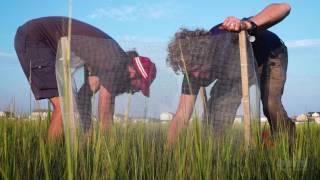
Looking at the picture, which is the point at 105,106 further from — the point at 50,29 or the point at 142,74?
the point at 50,29

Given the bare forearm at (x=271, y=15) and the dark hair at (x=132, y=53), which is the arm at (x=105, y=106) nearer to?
the dark hair at (x=132, y=53)

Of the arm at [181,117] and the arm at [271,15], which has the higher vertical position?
the arm at [271,15]

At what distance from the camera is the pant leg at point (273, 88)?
2959 millimetres

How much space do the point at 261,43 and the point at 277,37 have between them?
222 mm

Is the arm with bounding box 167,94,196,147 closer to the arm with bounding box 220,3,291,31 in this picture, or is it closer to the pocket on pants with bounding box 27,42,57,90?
the arm with bounding box 220,3,291,31

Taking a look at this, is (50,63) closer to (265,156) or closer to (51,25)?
(51,25)

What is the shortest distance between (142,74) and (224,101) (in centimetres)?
50

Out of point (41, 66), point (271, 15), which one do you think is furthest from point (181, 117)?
point (41, 66)

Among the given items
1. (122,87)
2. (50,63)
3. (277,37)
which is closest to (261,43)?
(277,37)

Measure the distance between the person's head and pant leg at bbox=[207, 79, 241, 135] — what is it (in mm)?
364

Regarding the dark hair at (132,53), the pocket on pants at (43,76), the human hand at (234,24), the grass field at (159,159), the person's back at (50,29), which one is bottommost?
the grass field at (159,159)

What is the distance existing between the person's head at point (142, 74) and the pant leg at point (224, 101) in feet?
1.19

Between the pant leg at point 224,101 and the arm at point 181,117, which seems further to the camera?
the pant leg at point 224,101

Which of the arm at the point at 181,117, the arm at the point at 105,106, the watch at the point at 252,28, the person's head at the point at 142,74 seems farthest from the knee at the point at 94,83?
the watch at the point at 252,28
